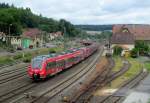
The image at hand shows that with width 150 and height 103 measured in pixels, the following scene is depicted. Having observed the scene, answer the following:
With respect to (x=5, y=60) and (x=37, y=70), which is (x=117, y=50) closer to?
(x=5, y=60)

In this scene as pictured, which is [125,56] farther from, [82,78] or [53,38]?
[53,38]

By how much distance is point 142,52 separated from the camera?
84.2m

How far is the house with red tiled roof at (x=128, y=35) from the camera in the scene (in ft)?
282

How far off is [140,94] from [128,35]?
188 feet

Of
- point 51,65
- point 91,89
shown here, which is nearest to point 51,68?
point 51,65

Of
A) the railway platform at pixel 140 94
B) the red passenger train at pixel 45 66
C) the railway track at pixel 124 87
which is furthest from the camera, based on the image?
the red passenger train at pixel 45 66

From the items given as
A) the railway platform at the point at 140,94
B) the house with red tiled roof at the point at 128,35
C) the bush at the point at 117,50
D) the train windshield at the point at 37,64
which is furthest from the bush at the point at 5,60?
the house with red tiled roof at the point at 128,35

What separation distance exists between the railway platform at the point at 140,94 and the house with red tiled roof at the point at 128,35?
46.4 metres

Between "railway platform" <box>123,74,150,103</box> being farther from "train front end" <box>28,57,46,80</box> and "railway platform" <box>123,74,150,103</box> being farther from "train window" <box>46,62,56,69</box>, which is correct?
"train window" <box>46,62,56,69</box>

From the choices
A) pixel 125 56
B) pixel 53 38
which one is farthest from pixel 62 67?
pixel 53 38

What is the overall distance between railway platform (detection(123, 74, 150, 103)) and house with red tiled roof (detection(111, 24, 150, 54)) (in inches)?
1827

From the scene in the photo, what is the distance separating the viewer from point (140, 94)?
32.4 metres

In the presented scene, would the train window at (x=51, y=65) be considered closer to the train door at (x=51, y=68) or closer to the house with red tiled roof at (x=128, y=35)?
the train door at (x=51, y=68)

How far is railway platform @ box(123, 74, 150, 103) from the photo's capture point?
29141 mm
